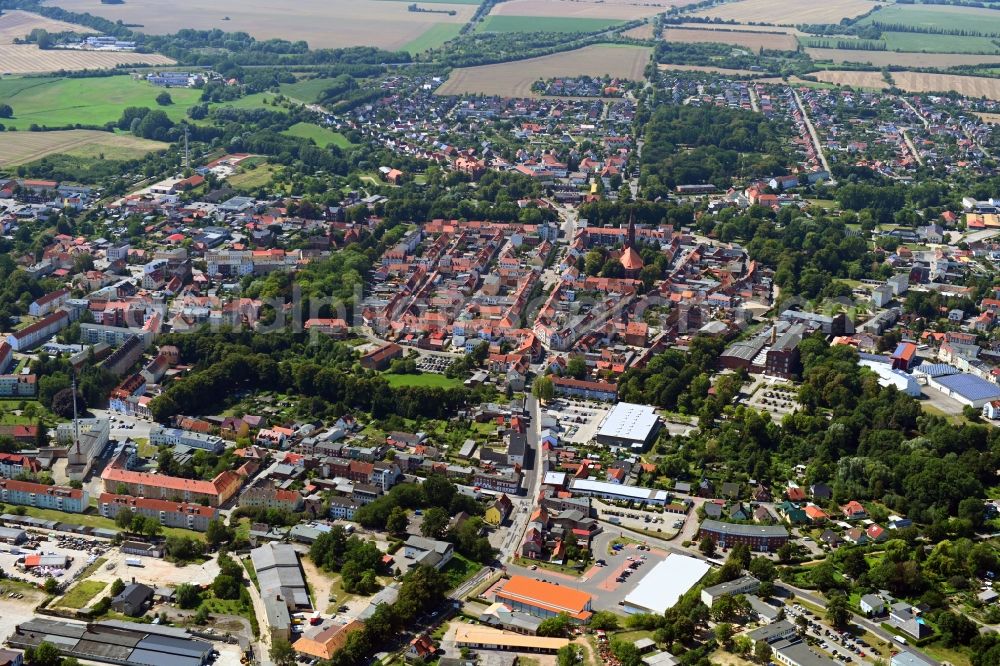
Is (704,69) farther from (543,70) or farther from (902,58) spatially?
(902,58)

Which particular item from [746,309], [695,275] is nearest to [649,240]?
[695,275]

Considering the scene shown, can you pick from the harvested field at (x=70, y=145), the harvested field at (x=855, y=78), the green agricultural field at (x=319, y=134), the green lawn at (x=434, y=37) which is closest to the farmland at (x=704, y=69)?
the harvested field at (x=855, y=78)

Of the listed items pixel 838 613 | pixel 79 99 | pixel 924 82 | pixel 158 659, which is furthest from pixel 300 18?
pixel 838 613

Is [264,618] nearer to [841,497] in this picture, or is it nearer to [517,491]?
[517,491]

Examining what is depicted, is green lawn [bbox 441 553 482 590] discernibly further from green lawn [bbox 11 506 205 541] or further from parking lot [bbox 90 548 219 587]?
A: green lawn [bbox 11 506 205 541]

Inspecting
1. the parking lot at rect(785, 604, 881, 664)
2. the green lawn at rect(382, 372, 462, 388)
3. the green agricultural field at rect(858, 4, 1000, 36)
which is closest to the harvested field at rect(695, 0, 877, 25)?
the green agricultural field at rect(858, 4, 1000, 36)

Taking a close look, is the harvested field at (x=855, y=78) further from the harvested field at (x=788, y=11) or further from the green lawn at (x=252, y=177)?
the green lawn at (x=252, y=177)
